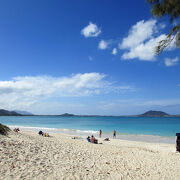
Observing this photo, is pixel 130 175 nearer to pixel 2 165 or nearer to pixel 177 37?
pixel 2 165

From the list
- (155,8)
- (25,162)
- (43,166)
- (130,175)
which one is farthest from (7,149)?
(155,8)

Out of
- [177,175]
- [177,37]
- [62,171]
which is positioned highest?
[177,37]

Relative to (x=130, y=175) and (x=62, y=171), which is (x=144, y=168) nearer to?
(x=130, y=175)

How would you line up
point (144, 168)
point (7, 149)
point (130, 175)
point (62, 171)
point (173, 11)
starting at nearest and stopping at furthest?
point (173, 11) < point (62, 171) < point (130, 175) < point (7, 149) < point (144, 168)

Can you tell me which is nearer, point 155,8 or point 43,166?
point 155,8

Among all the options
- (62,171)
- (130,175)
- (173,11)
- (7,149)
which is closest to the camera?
(173,11)

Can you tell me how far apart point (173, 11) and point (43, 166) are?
740cm

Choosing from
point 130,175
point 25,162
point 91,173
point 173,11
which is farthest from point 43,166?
point 173,11

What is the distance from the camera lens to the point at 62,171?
6.12m

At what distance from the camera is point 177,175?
292 inches

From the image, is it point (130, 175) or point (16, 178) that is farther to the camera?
point (130, 175)

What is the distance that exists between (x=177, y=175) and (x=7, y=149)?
26.2 feet

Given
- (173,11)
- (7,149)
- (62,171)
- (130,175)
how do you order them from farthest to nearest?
(7,149)
(130,175)
(62,171)
(173,11)

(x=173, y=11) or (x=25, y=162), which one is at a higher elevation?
(x=173, y=11)
